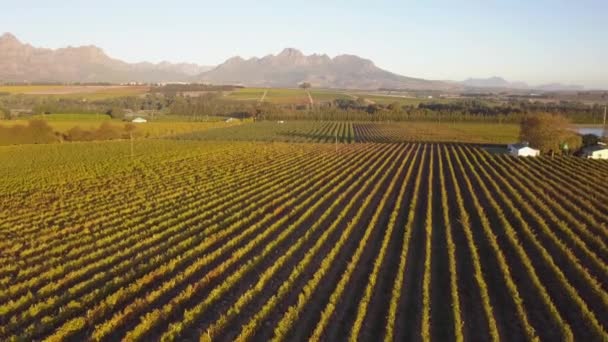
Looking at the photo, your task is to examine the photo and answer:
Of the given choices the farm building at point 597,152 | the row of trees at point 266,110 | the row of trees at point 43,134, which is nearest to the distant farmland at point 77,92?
the row of trees at point 266,110

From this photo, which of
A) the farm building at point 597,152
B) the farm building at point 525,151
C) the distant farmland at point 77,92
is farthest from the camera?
the distant farmland at point 77,92

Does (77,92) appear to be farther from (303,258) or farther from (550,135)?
(303,258)

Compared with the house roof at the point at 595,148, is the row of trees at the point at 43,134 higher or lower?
lower

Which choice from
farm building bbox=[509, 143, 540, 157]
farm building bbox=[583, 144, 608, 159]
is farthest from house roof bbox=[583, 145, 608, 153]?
farm building bbox=[509, 143, 540, 157]

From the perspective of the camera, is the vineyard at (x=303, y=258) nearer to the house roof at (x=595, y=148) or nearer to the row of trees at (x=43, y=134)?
the house roof at (x=595, y=148)

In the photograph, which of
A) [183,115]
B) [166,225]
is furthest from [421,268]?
[183,115]

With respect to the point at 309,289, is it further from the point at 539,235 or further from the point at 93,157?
the point at 93,157
